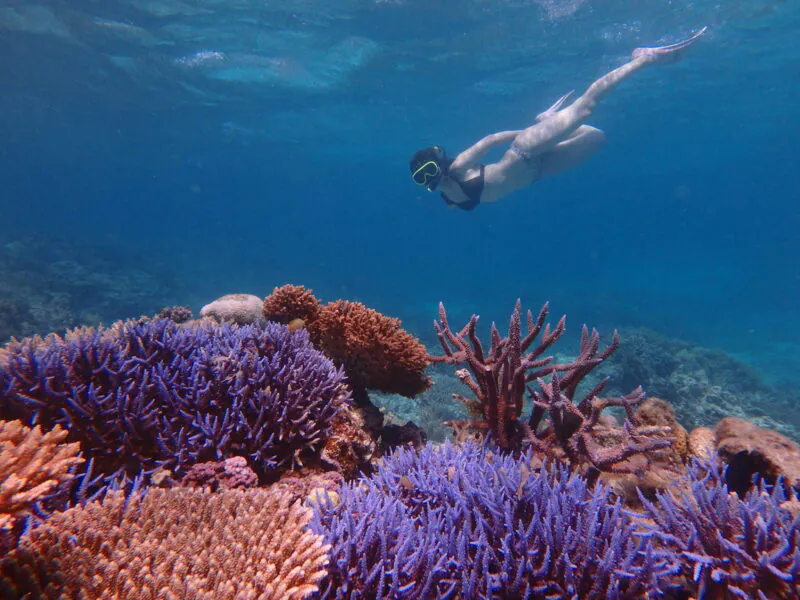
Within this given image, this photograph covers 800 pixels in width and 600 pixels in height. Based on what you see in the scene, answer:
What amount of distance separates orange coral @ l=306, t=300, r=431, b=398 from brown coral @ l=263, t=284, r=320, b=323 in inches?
29.4

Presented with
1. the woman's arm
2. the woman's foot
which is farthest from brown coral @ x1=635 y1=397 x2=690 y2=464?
the woman's foot

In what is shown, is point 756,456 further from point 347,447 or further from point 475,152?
point 475,152

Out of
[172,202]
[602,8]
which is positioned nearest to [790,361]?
[602,8]

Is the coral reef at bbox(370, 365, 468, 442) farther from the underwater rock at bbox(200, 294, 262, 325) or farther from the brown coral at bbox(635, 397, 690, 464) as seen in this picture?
the brown coral at bbox(635, 397, 690, 464)

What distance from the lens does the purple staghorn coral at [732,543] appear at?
2.05 m

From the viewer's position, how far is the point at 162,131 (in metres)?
48.0

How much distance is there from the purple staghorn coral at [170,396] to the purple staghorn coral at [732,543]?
285cm

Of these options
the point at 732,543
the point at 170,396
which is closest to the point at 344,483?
the point at 170,396

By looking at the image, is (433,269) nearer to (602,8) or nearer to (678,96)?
(678,96)

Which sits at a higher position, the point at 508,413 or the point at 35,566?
the point at 508,413

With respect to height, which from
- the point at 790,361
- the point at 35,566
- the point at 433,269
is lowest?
the point at 35,566

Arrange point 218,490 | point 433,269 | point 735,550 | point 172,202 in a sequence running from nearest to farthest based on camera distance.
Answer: point 735,550 < point 218,490 < point 433,269 < point 172,202

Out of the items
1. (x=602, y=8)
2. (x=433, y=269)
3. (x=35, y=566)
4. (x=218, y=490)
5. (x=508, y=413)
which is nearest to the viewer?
(x=35, y=566)

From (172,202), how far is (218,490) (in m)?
157
